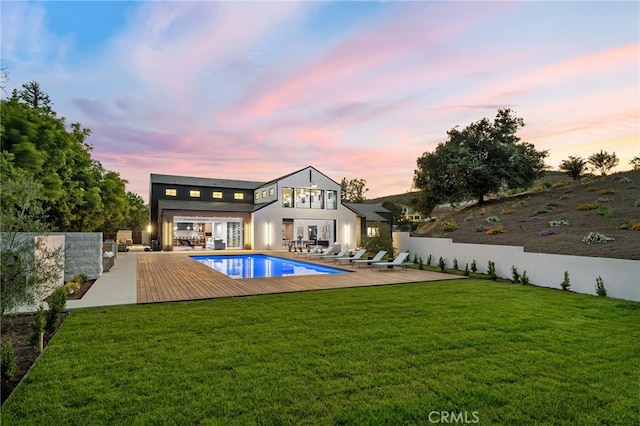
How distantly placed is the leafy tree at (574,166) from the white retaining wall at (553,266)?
19286mm

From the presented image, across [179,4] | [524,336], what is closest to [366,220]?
[179,4]

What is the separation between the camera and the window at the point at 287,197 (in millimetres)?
25812

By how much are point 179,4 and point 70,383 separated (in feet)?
→ 33.9

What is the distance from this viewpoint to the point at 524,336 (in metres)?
4.65

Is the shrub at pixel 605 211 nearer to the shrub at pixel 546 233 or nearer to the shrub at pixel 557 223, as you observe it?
the shrub at pixel 557 223

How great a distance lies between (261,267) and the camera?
50.8ft

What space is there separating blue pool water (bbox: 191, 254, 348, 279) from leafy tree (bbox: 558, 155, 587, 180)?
23.3 m

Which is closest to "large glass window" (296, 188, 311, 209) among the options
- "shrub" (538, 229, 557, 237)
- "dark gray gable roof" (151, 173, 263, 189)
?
"dark gray gable roof" (151, 173, 263, 189)

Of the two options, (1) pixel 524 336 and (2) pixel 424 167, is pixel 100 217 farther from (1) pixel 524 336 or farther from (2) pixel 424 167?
(2) pixel 424 167

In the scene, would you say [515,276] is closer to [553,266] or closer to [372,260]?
[553,266]

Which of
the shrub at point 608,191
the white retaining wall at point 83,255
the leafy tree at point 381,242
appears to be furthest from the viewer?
the shrub at point 608,191

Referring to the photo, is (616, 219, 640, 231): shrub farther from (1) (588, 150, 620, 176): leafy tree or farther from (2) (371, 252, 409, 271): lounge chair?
(1) (588, 150, 620, 176): leafy tree

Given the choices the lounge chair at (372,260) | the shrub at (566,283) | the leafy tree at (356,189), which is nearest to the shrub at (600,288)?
the shrub at (566,283)

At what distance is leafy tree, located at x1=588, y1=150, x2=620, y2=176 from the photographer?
2511cm
